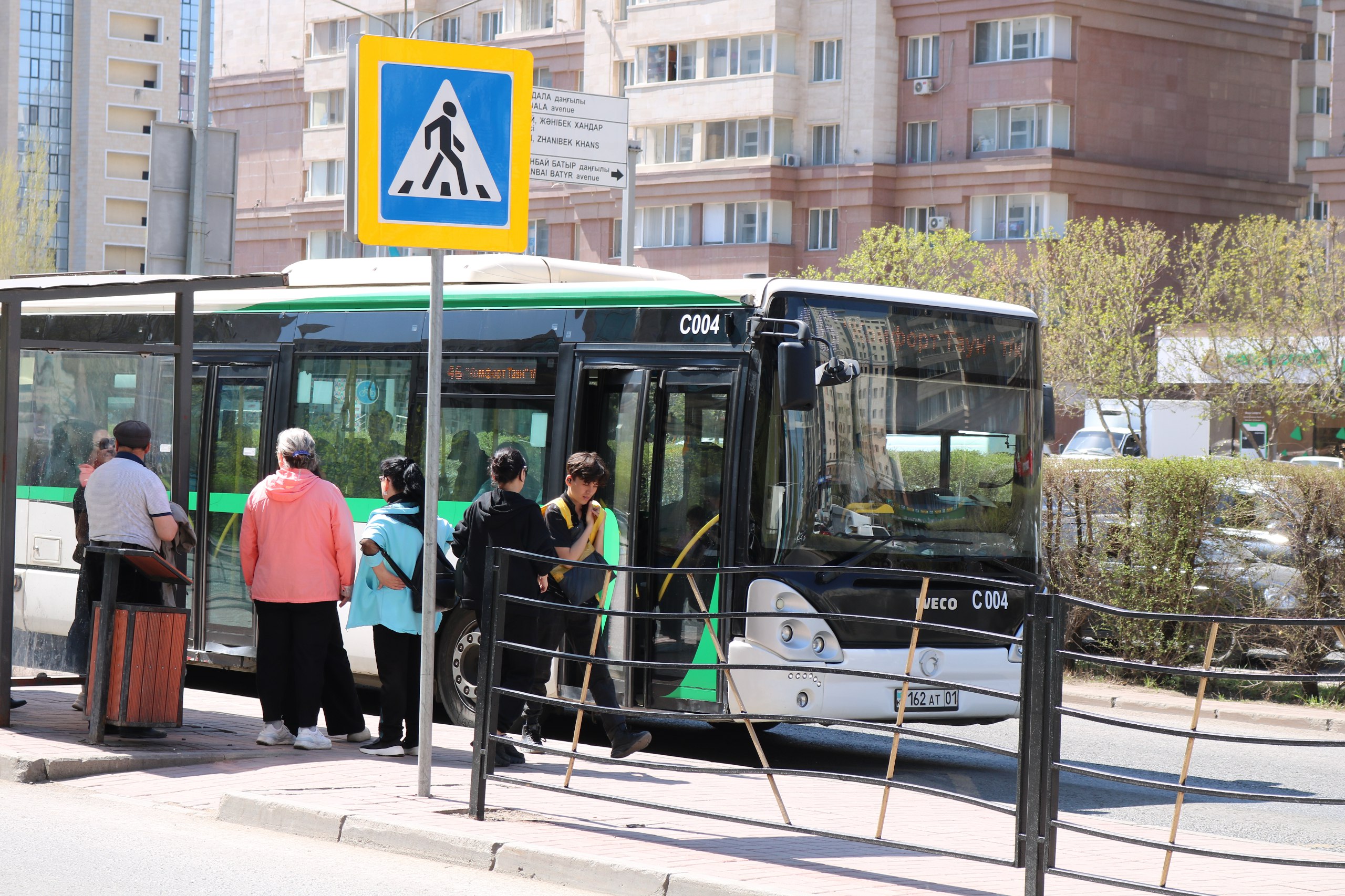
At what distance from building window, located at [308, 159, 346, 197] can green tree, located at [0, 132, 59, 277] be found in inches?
419

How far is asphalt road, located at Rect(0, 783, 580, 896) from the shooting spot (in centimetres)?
668

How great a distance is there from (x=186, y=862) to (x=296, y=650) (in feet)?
9.21

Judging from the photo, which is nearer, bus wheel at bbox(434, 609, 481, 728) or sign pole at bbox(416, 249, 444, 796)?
sign pole at bbox(416, 249, 444, 796)

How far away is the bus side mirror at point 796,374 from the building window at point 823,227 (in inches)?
2036

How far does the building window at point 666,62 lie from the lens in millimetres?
63875

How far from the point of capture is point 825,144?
62250 mm

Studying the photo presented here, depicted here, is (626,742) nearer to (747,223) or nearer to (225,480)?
(225,480)

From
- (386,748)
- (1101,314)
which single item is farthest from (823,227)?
(386,748)

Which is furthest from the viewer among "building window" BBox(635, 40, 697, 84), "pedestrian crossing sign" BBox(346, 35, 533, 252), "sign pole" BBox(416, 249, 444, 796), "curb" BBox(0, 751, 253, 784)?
"building window" BBox(635, 40, 697, 84)

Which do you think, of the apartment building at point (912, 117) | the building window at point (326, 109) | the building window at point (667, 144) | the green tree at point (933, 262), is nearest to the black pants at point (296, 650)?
the green tree at point (933, 262)

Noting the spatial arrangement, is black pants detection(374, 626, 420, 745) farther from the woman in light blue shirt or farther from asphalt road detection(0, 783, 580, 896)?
asphalt road detection(0, 783, 580, 896)

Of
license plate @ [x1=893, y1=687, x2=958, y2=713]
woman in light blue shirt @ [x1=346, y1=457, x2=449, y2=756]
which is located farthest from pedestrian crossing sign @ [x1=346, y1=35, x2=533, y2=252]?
license plate @ [x1=893, y1=687, x2=958, y2=713]

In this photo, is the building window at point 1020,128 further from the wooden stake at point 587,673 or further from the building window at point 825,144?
the wooden stake at point 587,673

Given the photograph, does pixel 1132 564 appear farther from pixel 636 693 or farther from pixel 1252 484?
pixel 636 693
